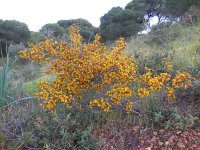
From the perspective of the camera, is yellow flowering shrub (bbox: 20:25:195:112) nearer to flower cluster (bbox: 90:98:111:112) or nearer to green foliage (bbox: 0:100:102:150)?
flower cluster (bbox: 90:98:111:112)

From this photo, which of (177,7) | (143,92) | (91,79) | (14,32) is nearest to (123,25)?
(177,7)

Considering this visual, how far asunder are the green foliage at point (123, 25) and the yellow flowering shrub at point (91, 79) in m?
11.7

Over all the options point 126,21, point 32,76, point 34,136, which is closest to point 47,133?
point 34,136

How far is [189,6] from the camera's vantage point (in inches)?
434

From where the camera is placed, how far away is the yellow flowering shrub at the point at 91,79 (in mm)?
3438

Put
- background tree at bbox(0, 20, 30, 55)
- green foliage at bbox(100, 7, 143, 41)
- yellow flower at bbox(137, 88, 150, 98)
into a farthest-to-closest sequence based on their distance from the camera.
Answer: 1. background tree at bbox(0, 20, 30, 55)
2. green foliage at bbox(100, 7, 143, 41)
3. yellow flower at bbox(137, 88, 150, 98)

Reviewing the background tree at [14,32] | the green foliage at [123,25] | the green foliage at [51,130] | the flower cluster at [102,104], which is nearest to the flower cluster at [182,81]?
the flower cluster at [102,104]

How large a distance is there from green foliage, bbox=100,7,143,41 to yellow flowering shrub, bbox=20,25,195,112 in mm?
11684

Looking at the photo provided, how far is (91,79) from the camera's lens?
145 inches

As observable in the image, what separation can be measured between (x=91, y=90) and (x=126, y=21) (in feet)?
40.8

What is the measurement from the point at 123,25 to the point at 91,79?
1283 centimetres

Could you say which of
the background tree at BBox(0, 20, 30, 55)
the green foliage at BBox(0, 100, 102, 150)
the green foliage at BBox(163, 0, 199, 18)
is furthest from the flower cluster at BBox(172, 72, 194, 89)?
the background tree at BBox(0, 20, 30, 55)

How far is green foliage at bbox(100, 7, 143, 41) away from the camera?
15.7 meters

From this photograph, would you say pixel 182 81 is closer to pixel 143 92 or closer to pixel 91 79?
pixel 143 92
